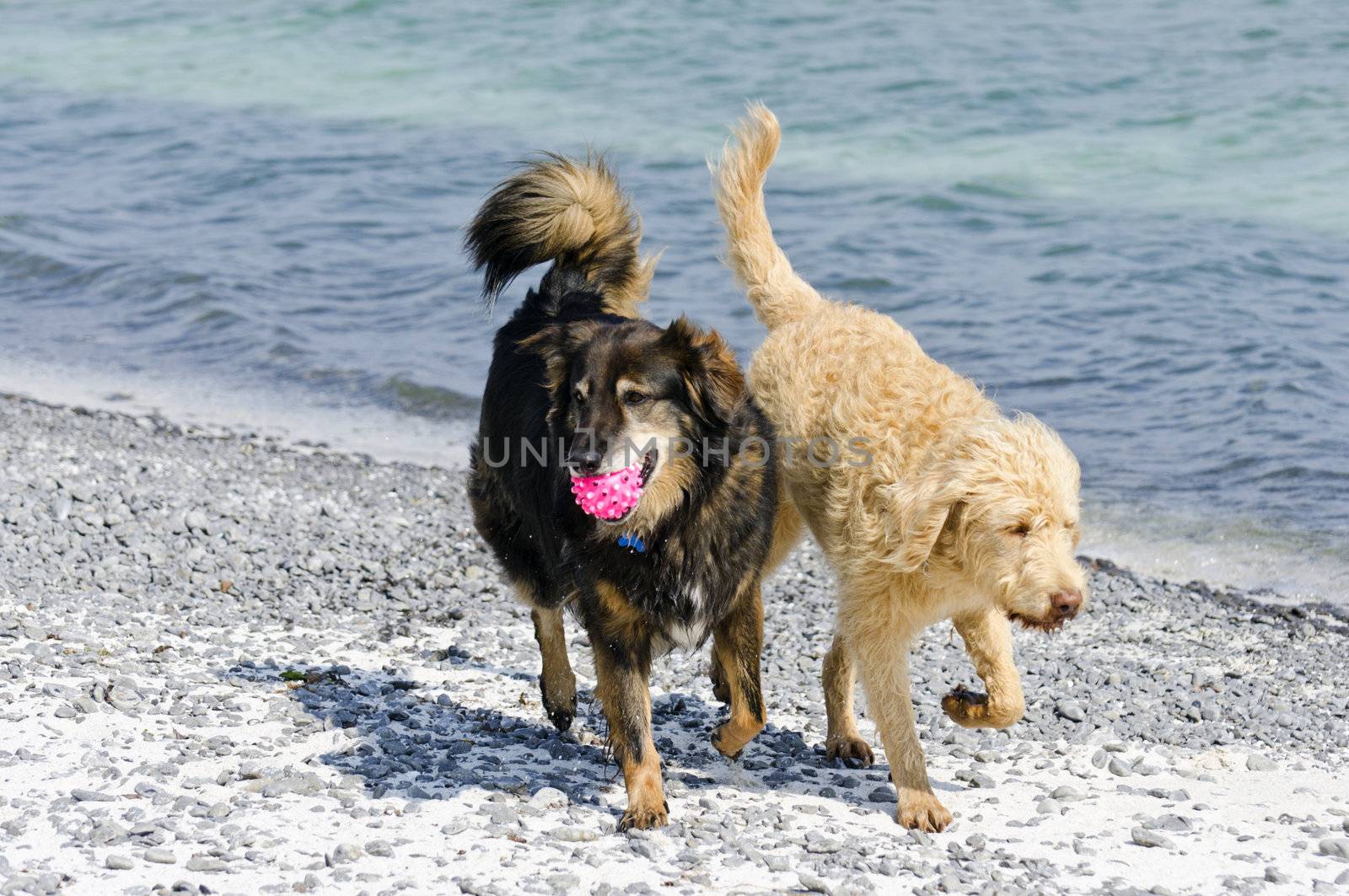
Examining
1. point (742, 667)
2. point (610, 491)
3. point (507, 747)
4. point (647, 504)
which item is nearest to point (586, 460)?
point (610, 491)

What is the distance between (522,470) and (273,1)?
25012mm

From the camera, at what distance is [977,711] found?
482cm

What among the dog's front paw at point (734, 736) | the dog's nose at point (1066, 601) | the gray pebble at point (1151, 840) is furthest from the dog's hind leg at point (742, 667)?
the gray pebble at point (1151, 840)

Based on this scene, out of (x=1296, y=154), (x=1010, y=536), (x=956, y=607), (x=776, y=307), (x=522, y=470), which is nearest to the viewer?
(x=1010, y=536)

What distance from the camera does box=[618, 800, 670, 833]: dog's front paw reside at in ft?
14.6

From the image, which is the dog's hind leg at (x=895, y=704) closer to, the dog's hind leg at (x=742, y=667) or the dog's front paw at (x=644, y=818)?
the dog's hind leg at (x=742, y=667)

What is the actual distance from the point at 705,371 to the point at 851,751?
5.30ft

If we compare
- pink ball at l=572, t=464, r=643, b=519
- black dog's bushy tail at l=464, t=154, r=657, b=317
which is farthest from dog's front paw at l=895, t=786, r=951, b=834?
black dog's bushy tail at l=464, t=154, r=657, b=317

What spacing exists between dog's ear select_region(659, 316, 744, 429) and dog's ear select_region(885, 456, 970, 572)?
64 centimetres

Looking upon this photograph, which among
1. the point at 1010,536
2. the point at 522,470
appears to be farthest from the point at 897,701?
the point at 522,470

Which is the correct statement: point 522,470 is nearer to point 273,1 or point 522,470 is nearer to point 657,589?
point 657,589

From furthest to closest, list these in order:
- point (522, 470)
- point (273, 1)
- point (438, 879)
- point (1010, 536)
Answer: point (273, 1) → point (522, 470) → point (1010, 536) → point (438, 879)

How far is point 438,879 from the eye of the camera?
3932 millimetres

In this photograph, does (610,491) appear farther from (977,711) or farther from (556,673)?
(977,711)
